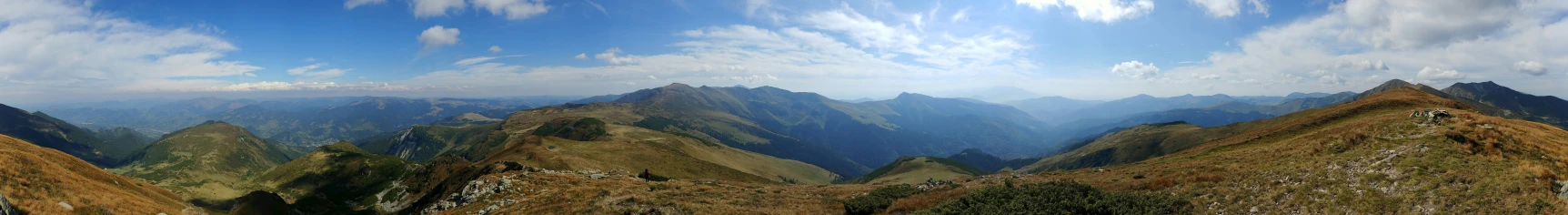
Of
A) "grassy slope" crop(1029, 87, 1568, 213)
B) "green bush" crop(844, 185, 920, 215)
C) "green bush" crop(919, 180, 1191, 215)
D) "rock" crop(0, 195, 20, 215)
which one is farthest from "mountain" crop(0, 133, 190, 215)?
"grassy slope" crop(1029, 87, 1568, 213)

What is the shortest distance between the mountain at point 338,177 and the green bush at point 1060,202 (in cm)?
11735

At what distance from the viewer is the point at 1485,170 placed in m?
20.6

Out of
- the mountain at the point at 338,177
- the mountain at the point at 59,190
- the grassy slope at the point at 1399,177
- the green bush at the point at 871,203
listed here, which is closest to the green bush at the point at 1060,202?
the grassy slope at the point at 1399,177

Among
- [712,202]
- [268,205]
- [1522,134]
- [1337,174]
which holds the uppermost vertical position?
[1522,134]

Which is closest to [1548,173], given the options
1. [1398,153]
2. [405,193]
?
[1398,153]

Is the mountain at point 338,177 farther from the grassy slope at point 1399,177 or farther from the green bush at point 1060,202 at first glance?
the grassy slope at point 1399,177

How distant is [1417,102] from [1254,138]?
110 ft

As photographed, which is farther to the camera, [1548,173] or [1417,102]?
[1417,102]

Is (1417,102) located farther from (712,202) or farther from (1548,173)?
(712,202)

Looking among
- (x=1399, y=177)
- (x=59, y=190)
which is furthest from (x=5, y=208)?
(x=1399, y=177)

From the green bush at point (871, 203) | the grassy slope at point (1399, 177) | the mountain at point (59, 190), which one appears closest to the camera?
the grassy slope at point (1399, 177)

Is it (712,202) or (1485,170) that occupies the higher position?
(1485,170)

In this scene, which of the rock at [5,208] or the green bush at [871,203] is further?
the green bush at [871,203]

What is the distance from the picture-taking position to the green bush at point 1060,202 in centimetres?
2325
